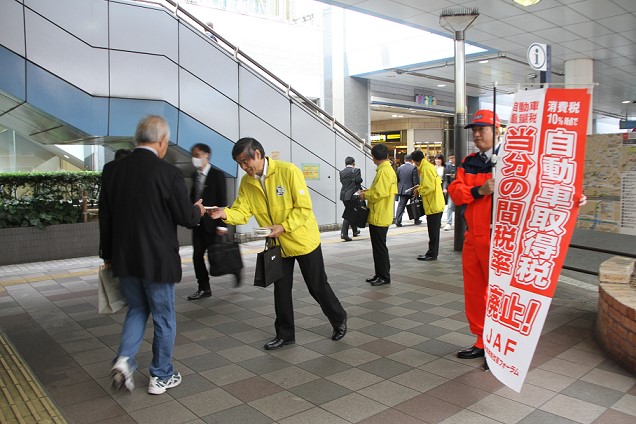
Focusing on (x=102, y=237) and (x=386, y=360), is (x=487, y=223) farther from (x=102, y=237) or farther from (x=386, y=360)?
(x=102, y=237)

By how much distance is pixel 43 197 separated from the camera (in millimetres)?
9008

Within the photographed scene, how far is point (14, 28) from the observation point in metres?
8.37

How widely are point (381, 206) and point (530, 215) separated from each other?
137 inches

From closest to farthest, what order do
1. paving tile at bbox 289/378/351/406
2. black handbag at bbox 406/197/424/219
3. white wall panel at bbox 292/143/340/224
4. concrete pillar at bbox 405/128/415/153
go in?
paving tile at bbox 289/378/351/406 → black handbag at bbox 406/197/424/219 → white wall panel at bbox 292/143/340/224 → concrete pillar at bbox 405/128/415/153

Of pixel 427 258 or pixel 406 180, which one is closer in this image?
pixel 427 258

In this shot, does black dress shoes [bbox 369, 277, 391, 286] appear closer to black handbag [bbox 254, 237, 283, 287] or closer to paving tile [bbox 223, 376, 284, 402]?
black handbag [bbox 254, 237, 283, 287]

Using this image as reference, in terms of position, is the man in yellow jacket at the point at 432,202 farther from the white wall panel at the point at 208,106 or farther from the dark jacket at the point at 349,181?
the white wall panel at the point at 208,106

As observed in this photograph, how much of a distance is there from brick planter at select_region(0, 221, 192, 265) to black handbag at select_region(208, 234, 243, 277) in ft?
14.3

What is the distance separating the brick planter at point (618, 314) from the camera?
3869mm

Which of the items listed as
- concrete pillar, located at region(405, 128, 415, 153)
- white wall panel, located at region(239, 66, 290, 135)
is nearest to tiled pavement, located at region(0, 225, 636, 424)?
white wall panel, located at region(239, 66, 290, 135)

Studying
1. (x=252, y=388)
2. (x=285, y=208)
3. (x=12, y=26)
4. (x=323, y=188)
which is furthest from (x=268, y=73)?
(x=252, y=388)

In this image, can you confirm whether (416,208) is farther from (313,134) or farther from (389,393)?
(389,393)

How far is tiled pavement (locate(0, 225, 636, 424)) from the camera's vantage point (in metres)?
3.33

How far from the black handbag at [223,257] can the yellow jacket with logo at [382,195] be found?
185 centimetres
